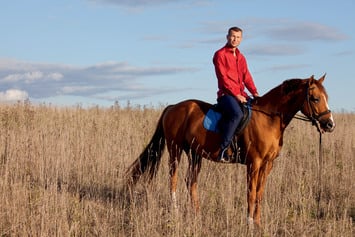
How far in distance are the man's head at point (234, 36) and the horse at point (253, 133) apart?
2.59 ft

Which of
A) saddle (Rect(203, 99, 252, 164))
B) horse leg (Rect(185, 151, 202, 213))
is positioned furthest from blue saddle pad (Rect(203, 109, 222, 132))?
horse leg (Rect(185, 151, 202, 213))

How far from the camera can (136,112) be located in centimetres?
1481

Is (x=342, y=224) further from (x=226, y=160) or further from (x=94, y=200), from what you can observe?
(x=94, y=200)

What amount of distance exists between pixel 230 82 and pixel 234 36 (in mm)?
597

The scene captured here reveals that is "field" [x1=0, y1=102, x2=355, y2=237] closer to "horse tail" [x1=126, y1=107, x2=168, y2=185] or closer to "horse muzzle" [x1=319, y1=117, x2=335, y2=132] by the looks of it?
"horse tail" [x1=126, y1=107, x2=168, y2=185]

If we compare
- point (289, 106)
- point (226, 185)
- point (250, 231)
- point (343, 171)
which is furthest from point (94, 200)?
point (343, 171)

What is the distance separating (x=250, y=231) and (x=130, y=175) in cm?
247

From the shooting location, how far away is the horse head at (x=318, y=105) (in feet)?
17.9

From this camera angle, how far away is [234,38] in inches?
245

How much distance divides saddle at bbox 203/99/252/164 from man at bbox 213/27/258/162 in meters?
0.07

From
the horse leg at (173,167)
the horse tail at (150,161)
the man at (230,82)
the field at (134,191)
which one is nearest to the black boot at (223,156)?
the man at (230,82)

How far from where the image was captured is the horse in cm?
557

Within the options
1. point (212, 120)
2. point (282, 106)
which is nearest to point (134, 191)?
point (212, 120)

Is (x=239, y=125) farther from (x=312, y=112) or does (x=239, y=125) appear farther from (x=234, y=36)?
(x=234, y=36)
